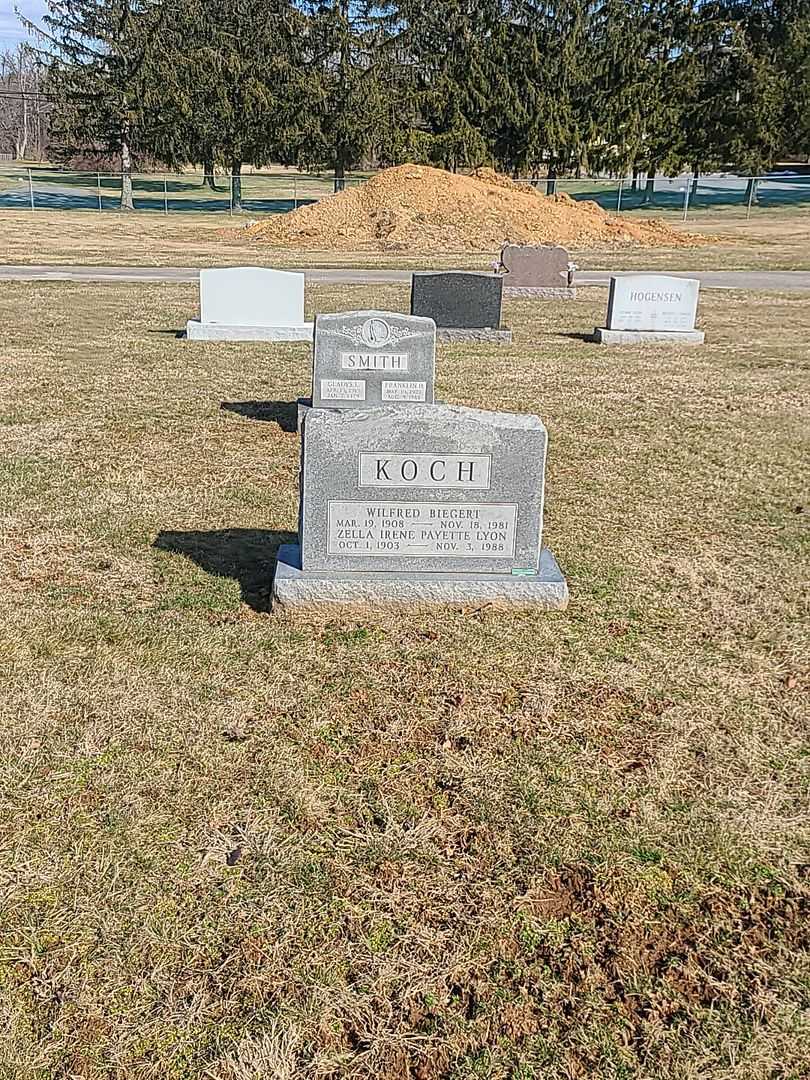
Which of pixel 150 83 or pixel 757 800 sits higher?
pixel 150 83

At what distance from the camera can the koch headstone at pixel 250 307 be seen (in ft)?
43.2

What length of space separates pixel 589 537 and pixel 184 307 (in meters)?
12.6

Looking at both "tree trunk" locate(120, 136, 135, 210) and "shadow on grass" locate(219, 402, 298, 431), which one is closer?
"shadow on grass" locate(219, 402, 298, 431)

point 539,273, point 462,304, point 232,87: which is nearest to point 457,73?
point 232,87

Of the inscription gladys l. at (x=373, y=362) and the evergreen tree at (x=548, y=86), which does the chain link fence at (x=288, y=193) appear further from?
the inscription gladys l. at (x=373, y=362)

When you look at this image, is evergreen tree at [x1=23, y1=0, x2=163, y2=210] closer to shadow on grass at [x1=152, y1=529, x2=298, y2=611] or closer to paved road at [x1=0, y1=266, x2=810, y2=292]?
paved road at [x1=0, y1=266, x2=810, y2=292]

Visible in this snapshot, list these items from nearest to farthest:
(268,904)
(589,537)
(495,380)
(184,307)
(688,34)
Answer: (268,904) < (589,537) < (495,380) < (184,307) < (688,34)

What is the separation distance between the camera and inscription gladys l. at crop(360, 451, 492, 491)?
15.3 feet

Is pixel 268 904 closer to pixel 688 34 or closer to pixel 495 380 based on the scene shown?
pixel 495 380

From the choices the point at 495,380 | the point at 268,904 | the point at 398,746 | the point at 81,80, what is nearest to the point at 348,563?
the point at 398,746

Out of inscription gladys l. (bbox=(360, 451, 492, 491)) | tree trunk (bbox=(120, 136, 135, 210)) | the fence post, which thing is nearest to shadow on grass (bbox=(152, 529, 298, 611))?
inscription gladys l. (bbox=(360, 451, 492, 491))

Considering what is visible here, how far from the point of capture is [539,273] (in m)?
19.8

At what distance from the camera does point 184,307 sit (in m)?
17.1

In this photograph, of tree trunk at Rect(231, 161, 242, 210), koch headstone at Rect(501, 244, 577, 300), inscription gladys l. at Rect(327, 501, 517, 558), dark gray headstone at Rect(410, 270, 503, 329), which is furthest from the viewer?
tree trunk at Rect(231, 161, 242, 210)
